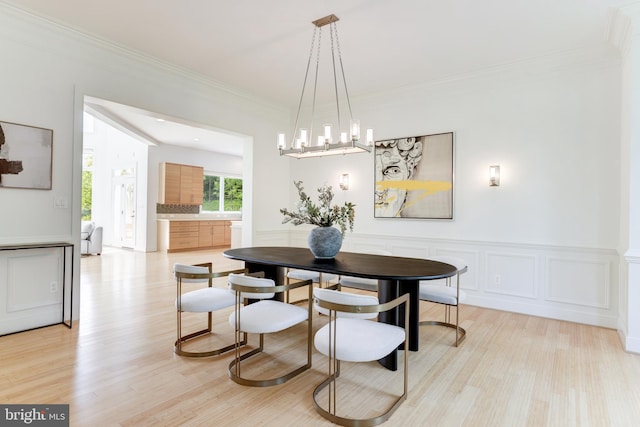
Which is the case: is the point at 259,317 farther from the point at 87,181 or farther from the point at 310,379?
the point at 87,181

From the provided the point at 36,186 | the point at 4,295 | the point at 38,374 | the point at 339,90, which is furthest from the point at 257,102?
the point at 38,374

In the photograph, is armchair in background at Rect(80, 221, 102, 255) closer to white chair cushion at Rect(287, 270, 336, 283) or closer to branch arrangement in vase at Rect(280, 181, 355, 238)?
white chair cushion at Rect(287, 270, 336, 283)

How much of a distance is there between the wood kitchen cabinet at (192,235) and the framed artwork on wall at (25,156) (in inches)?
227

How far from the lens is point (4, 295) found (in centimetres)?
322

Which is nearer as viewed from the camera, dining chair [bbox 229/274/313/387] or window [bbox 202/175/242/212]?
dining chair [bbox 229/274/313/387]

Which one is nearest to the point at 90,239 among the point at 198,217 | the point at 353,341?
the point at 198,217

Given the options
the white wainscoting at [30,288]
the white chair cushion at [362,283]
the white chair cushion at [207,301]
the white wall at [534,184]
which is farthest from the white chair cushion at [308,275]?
the white wainscoting at [30,288]

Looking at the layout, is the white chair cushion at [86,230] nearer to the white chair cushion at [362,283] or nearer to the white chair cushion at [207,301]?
the white chair cushion at [207,301]

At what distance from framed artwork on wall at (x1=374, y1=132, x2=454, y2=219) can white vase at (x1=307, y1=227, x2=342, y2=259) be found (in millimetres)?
2093

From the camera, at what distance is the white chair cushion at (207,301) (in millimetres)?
2812

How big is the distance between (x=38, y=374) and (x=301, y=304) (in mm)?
2586

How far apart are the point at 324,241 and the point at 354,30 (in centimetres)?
211

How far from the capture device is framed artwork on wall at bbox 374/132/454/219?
4719 millimetres

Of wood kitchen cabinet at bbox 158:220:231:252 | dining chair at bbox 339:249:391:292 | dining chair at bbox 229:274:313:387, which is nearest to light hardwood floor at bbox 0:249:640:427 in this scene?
dining chair at bbox 229:274:313:387
